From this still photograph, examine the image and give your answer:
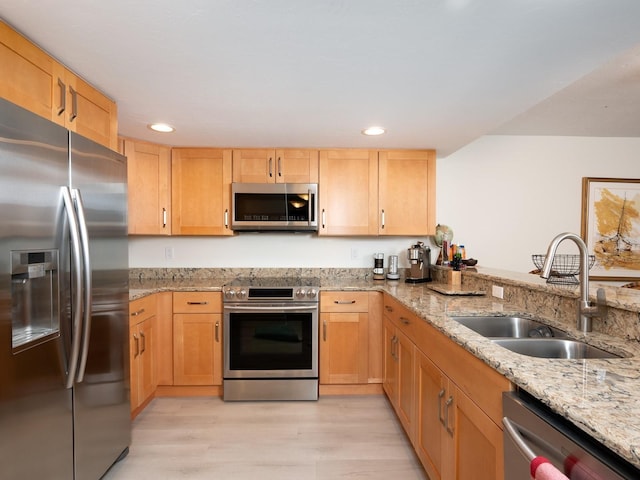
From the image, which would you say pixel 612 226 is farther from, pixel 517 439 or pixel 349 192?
pixel 517 439

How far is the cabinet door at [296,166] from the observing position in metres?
2.99

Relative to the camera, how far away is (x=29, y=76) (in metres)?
1.37

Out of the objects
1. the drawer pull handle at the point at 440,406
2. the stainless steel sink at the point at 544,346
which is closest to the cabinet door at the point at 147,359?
the drawer pull handle at the point at 440,406

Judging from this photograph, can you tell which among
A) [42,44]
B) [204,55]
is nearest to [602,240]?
[204,55]

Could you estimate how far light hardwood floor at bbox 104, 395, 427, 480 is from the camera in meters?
1.86

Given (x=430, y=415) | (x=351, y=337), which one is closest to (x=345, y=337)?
(x=351, y=337)

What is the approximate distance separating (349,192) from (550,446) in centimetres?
243

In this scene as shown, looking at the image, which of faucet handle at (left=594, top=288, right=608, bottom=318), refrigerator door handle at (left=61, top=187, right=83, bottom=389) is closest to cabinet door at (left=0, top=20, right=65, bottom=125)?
refrigerator door handle at (left=61, top=187, right=83, bottom=389)

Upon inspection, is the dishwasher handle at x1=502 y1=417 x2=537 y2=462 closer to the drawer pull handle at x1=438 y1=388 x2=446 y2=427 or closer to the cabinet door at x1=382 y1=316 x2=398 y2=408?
the drawer pull handle at x1=438 y1=388 x2=446 y2=427

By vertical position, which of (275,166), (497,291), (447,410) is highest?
(275,166)

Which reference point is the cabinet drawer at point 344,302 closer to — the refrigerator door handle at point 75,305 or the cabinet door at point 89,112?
the refrigerator door handle at point 75,305

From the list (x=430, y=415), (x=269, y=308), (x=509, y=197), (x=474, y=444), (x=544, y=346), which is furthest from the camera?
(x=509, y=197)

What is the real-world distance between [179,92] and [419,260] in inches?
88.3

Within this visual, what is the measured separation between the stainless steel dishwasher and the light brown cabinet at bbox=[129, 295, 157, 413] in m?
2.20
